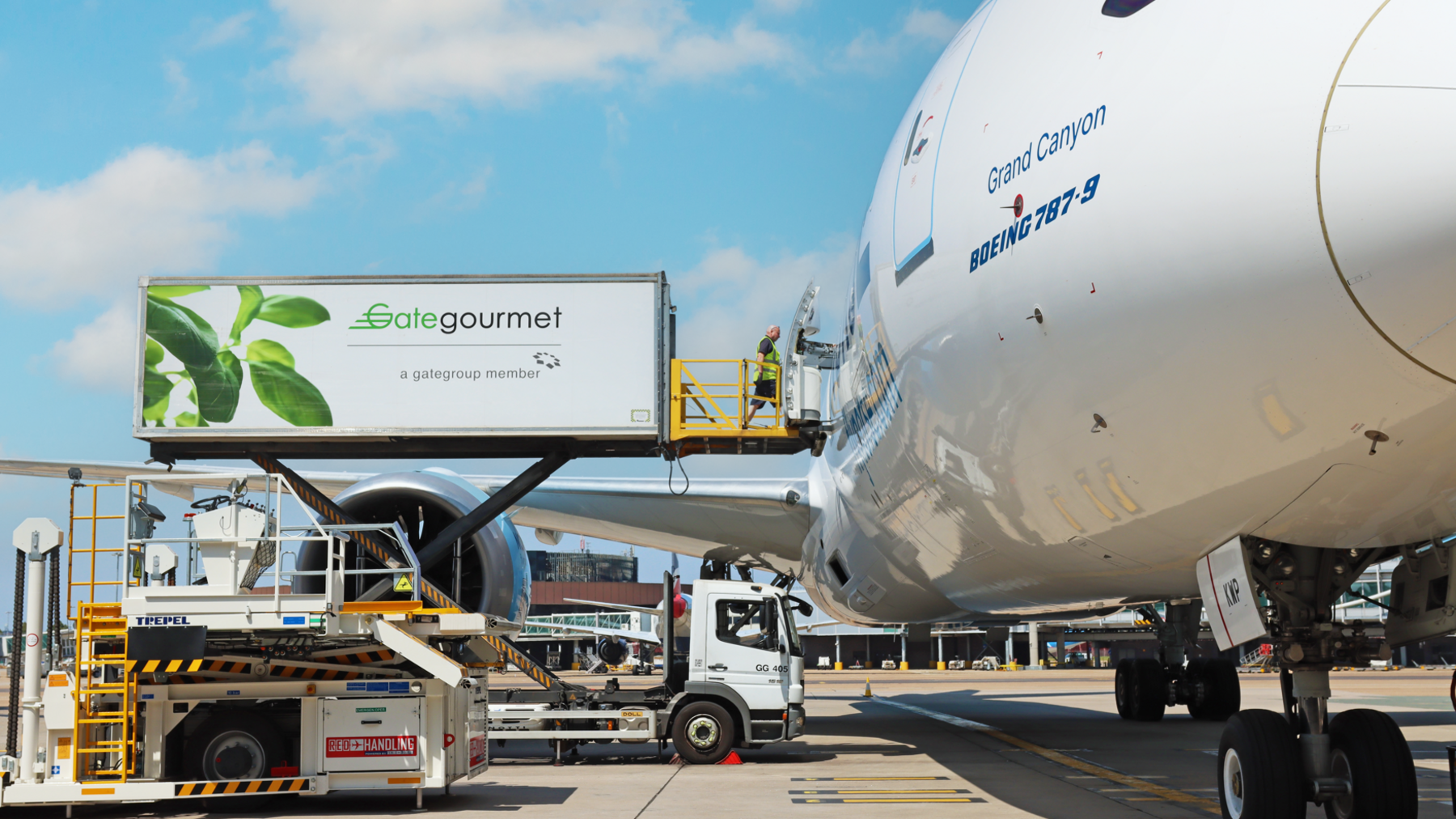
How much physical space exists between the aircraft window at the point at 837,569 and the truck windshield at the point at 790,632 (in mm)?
669

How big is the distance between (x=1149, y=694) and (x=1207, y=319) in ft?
47.4

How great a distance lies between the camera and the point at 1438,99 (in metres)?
3.57

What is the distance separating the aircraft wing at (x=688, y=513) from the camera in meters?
14.6

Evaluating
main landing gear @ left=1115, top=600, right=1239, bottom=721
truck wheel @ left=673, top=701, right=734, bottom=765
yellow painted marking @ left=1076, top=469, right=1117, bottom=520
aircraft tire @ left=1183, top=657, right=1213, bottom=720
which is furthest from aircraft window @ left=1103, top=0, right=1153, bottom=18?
aircraft tire @ left=1183, top=657, right=1213, bottom=720

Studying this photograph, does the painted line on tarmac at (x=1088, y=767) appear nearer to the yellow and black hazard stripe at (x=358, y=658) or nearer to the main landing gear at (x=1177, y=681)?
the main landing gear at (x=1177, y=681)

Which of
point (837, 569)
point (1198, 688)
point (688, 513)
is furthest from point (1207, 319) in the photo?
point (1198, 688)

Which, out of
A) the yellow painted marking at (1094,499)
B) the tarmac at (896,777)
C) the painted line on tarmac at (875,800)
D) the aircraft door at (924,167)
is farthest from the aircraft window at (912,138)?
the painted line on tarmac at (875,800)

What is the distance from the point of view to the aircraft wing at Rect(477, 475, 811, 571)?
47.9 feet

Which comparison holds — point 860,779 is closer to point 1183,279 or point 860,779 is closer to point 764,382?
point 764,382

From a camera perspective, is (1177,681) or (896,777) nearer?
(896,777)

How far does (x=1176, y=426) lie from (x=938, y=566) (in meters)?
5.10

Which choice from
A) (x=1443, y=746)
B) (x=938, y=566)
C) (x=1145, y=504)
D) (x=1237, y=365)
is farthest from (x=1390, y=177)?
(x=1443, y=746)

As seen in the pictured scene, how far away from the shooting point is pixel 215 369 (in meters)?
11.1

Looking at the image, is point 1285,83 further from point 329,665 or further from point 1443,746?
point 1443,746
